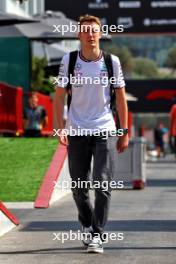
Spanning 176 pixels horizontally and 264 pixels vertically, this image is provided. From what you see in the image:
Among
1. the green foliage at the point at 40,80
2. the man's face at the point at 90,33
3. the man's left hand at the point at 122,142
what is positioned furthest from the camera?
the green foliage at the point at 40,80

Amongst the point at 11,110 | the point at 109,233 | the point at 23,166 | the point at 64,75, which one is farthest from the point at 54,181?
the point at 11,110

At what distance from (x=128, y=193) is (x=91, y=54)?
7369 millimetres

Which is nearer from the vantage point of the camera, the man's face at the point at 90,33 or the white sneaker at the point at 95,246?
the white sneaker at the point at 95,246

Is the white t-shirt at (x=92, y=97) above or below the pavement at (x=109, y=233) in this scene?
above

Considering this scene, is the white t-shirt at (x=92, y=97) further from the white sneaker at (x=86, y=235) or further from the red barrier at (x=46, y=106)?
the red barrier at (x=46, y=106)

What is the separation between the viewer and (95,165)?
8.38 metres

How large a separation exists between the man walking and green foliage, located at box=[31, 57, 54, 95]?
793 inches

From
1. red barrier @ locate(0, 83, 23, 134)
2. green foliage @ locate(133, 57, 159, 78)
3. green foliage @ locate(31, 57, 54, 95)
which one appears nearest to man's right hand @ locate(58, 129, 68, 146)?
red barrier @ locate(0, 83, 23, 134)

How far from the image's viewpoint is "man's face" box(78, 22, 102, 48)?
8297 millimetres

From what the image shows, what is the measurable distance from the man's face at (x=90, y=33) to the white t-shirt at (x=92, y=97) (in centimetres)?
14

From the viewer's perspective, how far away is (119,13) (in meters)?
41.4

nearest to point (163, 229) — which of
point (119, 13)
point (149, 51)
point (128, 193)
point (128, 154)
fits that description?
point (128, 193)

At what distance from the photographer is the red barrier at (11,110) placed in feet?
67.8

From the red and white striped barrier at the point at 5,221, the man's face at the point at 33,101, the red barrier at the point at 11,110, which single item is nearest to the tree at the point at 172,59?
the man's face at the point at 33,101
